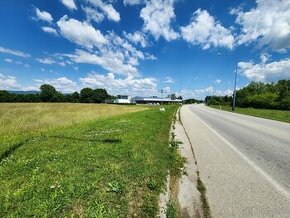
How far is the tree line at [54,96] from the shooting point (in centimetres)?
10431

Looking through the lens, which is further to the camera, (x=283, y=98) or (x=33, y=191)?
(x=283, y=98)

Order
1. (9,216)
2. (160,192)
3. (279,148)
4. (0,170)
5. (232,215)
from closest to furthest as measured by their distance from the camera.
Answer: (9,216)
(232,215)
(160,192)
(0,170)
(279,148)

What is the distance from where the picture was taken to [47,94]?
400 feet

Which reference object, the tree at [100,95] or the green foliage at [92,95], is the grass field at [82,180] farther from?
the tree at [100,95]

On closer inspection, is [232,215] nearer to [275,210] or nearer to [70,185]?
[275,210]

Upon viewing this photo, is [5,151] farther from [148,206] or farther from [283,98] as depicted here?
[283,98]

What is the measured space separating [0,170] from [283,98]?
8166cm

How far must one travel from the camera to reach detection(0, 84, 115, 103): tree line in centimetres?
10431

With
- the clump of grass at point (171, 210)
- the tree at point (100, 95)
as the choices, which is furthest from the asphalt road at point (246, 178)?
the tree at point (100, 95)

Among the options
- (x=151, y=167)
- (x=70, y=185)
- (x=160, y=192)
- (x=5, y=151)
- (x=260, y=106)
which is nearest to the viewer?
(x=70, y=185)

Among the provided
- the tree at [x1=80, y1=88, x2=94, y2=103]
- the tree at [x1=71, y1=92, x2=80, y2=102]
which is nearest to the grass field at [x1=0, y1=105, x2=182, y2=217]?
the tree at [x1=71, y1=92, x2=80, y2=102]

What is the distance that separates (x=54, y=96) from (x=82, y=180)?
125828 mm

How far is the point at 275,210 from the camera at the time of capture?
4.23 meters

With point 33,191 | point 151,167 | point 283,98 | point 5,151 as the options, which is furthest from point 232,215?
point 283,98
